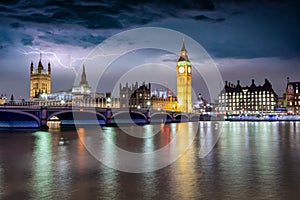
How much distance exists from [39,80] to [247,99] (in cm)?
10462

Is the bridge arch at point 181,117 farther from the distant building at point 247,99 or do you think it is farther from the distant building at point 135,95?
the distant building at point 247,99

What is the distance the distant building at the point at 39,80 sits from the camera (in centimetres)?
17026

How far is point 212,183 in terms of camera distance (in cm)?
1205

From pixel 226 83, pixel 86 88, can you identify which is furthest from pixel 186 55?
pixel 86 88

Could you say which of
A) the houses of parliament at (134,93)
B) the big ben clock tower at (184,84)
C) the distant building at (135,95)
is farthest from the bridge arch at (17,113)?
the big ben clock tower at (184,84)

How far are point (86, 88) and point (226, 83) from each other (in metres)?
74.6

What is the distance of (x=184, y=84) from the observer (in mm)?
157625

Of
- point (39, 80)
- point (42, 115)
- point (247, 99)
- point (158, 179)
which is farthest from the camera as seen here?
point (247, 99)

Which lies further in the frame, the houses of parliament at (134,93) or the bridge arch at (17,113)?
the houses of parliament at (134,93)

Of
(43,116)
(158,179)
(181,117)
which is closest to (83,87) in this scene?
(181,117)

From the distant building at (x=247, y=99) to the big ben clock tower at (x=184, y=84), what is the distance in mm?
26239

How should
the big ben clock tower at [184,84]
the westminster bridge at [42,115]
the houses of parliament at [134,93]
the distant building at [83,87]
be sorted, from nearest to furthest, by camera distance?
the westminster bridge at [42,115]
the houses of parliament at [134,93]
the big ben clock tower at [184,84]
the distant building at [83,87]

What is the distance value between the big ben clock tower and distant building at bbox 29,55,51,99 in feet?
219

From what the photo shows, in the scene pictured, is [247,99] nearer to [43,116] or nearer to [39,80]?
[39,80]
